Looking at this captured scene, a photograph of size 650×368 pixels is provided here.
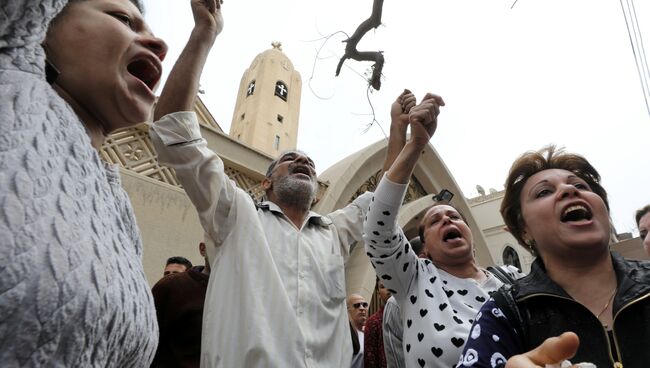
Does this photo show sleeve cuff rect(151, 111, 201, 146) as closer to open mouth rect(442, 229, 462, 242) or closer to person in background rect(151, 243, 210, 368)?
person in background rect(151, 243, 210, 368)

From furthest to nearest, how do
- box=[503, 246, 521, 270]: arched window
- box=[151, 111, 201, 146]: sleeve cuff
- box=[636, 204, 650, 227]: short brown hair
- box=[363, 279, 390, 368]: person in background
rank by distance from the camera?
box=[503, 246, 521, 270]: arched window → box=[636, 204, 650, 227]: short brown hair → box=[363, 279, 390, 368]: person in background → box=[151, 111, 201, 146]: sleeve cuff

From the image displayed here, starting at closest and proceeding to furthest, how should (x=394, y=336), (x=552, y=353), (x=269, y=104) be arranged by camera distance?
(x=552, y=353) → (x=394, y=336) → (x=269, y=104)

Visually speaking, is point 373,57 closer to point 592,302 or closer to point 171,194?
point 592,302

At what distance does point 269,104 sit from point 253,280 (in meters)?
19.6

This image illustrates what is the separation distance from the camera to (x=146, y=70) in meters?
0.94

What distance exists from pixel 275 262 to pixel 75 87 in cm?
116

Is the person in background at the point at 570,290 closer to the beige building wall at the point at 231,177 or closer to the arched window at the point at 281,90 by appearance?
Answer: the beige building wall at the point at 231,177

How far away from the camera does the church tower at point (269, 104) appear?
19922 millimetres

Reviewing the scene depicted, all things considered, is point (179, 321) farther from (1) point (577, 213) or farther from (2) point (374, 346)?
(1) point (577, 213)

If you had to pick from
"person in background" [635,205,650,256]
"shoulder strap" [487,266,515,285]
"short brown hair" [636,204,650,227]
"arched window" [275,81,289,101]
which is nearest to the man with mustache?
"shoulder strap" [487,266,515,285]

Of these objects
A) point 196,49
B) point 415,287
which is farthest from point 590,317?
point 196,49

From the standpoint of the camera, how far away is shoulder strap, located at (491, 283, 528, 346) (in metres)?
1.22

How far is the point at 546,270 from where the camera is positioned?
142 cm

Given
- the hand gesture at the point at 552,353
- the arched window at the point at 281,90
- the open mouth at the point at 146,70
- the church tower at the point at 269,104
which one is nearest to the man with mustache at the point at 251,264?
the open mouth at the point at 146,70
